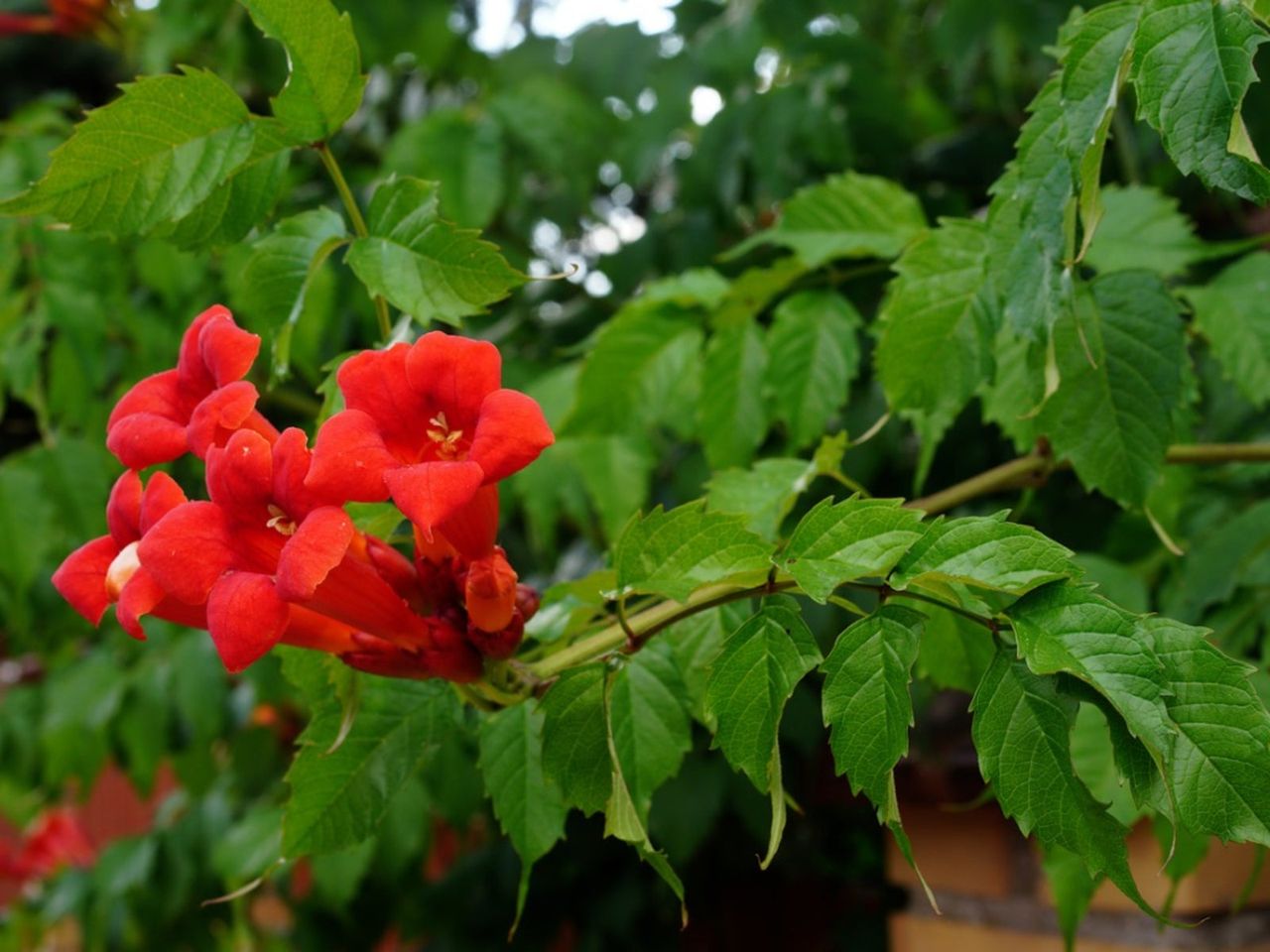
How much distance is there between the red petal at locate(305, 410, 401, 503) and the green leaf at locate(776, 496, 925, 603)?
211mm

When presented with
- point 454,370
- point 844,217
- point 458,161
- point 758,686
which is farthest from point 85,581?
point 458,161

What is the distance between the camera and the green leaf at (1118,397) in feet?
2.63

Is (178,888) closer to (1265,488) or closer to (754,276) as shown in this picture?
(754,276)

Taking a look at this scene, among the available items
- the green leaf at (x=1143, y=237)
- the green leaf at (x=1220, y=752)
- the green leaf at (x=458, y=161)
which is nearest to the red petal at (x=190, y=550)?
the green leaf at (x=1220, y=752)

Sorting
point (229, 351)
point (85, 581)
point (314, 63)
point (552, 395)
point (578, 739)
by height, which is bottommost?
point (552, 395)

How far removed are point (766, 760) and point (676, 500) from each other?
104 centimetres

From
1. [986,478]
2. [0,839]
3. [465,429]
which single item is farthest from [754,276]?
[0,839]

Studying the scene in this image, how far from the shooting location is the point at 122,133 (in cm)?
73

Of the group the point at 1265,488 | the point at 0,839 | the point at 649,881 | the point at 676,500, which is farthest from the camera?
the point at 0,839

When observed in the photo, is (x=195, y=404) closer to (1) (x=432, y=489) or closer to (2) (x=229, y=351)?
(2) (x=229, y=351)

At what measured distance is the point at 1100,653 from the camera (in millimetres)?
551

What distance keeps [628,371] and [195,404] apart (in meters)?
0.55

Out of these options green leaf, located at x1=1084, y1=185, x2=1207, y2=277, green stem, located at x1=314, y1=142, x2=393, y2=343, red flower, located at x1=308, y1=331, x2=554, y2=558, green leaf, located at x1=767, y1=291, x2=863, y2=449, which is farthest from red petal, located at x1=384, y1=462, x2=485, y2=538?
green leaf, located at x1=1084, y1=185, x2=1207, y2=277

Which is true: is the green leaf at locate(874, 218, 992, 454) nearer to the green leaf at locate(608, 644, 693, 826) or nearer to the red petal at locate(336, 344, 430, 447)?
the green leaf at locate(608, 644, 693, 826)
